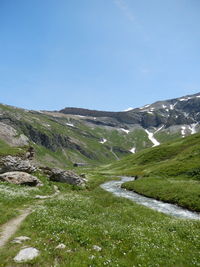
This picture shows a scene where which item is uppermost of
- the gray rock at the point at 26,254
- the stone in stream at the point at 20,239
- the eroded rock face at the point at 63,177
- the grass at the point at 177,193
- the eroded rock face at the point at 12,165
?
the eroded rock face at the point at 12,165

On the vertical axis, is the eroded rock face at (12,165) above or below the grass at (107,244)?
above

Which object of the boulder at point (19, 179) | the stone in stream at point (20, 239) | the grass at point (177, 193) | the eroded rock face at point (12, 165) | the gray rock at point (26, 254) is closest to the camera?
the gray rock at point (26, 254)

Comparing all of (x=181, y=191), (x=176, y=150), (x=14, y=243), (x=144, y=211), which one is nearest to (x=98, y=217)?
(x=144, y=211)

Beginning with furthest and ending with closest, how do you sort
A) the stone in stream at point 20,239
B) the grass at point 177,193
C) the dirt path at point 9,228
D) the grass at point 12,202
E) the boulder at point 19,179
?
1. the boulder at point 19,179
2. the grass at point 177,193
3. the grass at point 12,202
4. the dirt path at point 9,228
5. the stone in stream at point 20,239

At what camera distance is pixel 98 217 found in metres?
23.5

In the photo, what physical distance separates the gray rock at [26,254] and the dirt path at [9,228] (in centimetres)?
222

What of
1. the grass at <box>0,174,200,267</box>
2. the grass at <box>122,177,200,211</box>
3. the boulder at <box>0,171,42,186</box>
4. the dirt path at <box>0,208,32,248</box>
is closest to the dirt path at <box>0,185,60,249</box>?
the dirt path at <box>0,208,32,248</box>

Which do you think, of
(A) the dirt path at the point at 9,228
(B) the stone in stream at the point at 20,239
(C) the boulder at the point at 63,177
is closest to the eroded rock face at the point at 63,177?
(C) the boulder at the point at 63,177

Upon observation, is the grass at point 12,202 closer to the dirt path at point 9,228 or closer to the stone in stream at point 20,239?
the dirt path at point 9,228

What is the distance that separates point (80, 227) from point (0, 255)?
649 centimetres

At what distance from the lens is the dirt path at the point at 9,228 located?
16.0 meters

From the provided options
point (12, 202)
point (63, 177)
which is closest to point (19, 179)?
point (63, 177)

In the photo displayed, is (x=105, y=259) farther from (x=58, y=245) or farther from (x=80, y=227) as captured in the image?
(x=80, y=227)

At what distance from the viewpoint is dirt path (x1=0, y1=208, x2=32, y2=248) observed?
16.0 m
